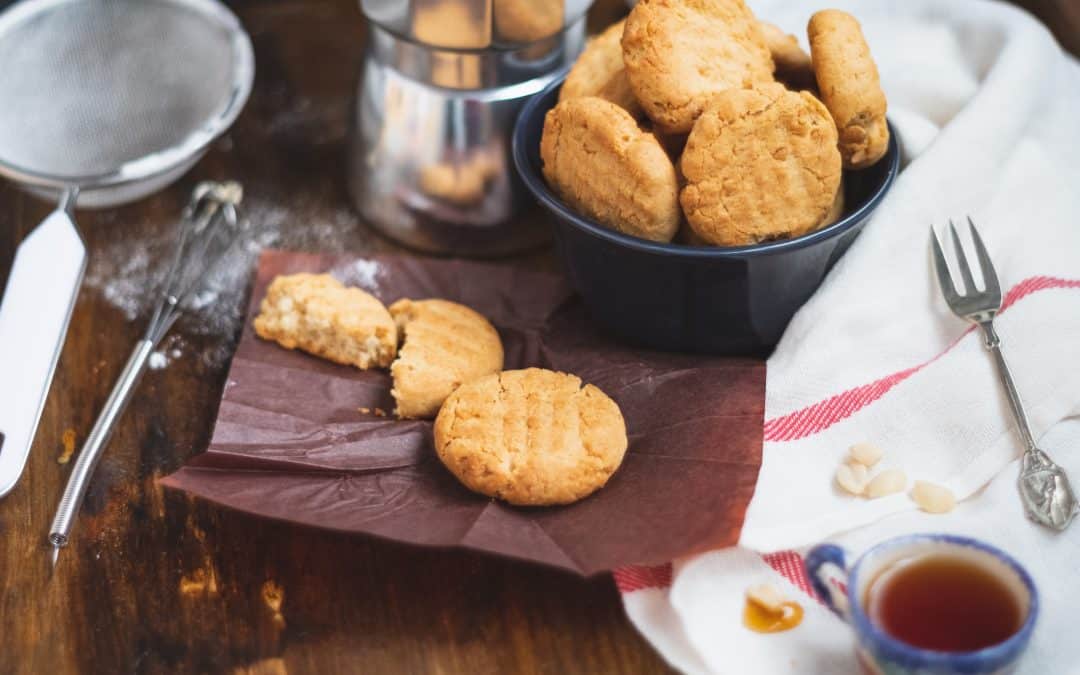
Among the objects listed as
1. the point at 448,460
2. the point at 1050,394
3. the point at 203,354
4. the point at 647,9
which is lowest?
the point at 203,354

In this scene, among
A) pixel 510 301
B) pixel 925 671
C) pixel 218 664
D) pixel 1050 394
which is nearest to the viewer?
pixel 925 671

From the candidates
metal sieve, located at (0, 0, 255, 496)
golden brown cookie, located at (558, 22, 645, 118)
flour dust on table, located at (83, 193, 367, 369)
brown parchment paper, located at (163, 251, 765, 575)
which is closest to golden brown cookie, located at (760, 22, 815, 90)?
golden brown cookie, located at (558, 22, 645, 118)

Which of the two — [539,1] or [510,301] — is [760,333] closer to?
[510,301]

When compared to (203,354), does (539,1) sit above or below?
above

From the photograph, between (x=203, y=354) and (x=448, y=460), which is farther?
(x=203, y=354)

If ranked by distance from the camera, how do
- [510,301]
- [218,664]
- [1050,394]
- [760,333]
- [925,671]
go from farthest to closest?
1. [510,301]
2. [760,333]
3. [1050,394]
4. [218,664]
5. [925,671]

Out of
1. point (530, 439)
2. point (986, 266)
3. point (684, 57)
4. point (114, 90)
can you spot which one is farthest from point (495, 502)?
point (114, 90)

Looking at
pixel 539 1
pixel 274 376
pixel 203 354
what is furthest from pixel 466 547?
pixel 539 1
